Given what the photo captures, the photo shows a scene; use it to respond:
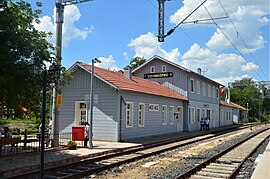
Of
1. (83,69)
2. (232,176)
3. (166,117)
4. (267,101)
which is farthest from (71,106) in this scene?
(267,101)

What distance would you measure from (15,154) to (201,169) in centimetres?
707

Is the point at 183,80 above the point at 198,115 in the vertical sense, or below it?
A: above

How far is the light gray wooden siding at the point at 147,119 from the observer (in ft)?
64.2

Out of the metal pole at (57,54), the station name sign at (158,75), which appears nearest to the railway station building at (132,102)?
the station name sign at (158,75)

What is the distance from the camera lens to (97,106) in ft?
64.5

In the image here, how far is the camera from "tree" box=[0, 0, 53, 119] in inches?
435

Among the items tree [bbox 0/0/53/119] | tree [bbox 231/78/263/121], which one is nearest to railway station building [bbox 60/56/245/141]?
tree [bbox 0/0/53/119]

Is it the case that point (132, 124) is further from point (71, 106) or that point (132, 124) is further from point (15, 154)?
point (15, 154)

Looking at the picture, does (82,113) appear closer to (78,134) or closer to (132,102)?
(132,102)

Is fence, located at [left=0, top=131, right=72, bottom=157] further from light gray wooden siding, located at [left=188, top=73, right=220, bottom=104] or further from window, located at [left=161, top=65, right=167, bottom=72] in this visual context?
light gray wooden siding, located at [left=188, top=73, right=220, bottom=104]

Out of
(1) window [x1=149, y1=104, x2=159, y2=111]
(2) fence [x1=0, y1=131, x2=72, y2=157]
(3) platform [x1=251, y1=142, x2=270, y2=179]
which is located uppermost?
(1) window [x1=149, y1=104, x2=159, y2=111]

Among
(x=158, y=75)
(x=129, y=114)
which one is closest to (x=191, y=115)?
(x=158, y=75)

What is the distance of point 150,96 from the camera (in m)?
22.5

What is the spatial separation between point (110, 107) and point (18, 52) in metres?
8.19
